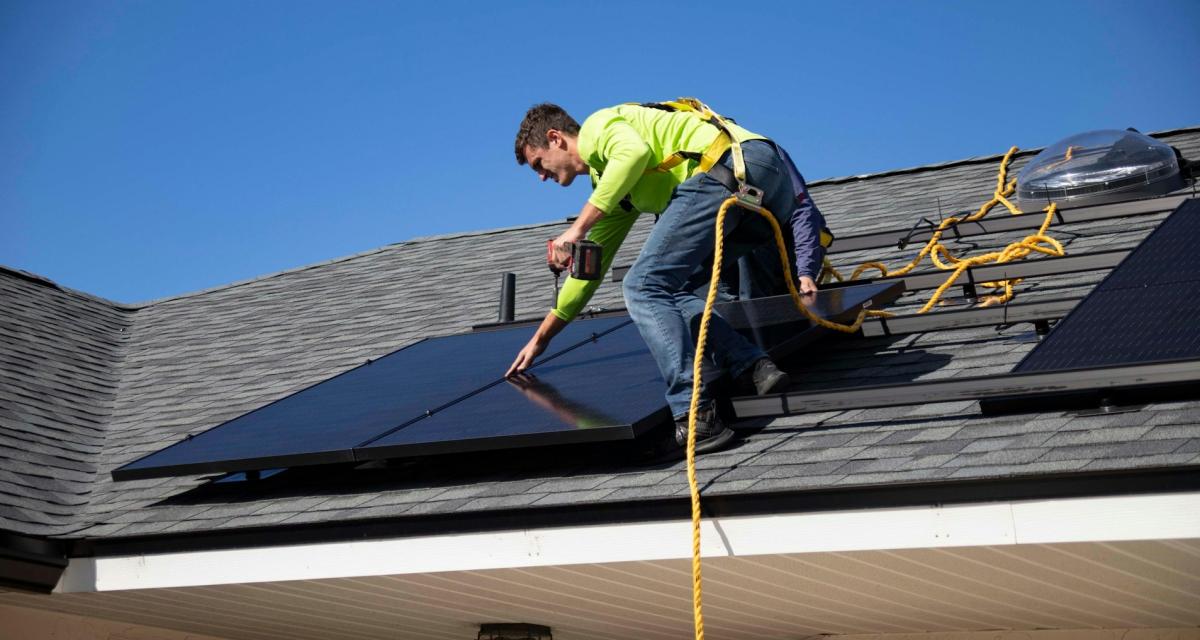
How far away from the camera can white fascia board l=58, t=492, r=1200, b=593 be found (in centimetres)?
349

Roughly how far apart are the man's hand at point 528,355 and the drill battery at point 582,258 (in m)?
0.95

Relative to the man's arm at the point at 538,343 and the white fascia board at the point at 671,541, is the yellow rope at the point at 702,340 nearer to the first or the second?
the white fascia board at the point at 671,541

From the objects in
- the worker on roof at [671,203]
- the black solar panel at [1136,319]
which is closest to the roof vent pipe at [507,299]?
the worker on roof at [671,203]

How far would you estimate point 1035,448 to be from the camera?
381 centimetres

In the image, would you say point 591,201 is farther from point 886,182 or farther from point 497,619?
point 886,182

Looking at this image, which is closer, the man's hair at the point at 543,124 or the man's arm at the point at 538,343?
the man's hair at the point at 543,124

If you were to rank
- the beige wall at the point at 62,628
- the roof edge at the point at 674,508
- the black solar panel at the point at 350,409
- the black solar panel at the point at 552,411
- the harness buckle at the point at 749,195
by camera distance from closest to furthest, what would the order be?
the roof edge at the point at 674,508 < the black solar panel at the point at 552,411 < the harness buckle at the point at 749,195 < the black solar panel at the point at 350,409 < the beige wall at the point at 62,628

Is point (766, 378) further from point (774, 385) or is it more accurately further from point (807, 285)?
point (807, 285)

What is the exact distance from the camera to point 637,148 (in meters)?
4.53

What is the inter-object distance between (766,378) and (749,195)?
0.69 metres

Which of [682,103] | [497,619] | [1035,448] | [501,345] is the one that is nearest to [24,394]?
[501,345]

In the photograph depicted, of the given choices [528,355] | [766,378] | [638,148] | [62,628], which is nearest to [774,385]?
[766,378]

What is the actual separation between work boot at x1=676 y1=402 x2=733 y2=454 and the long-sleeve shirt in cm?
78

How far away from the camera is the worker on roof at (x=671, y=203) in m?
4.55
